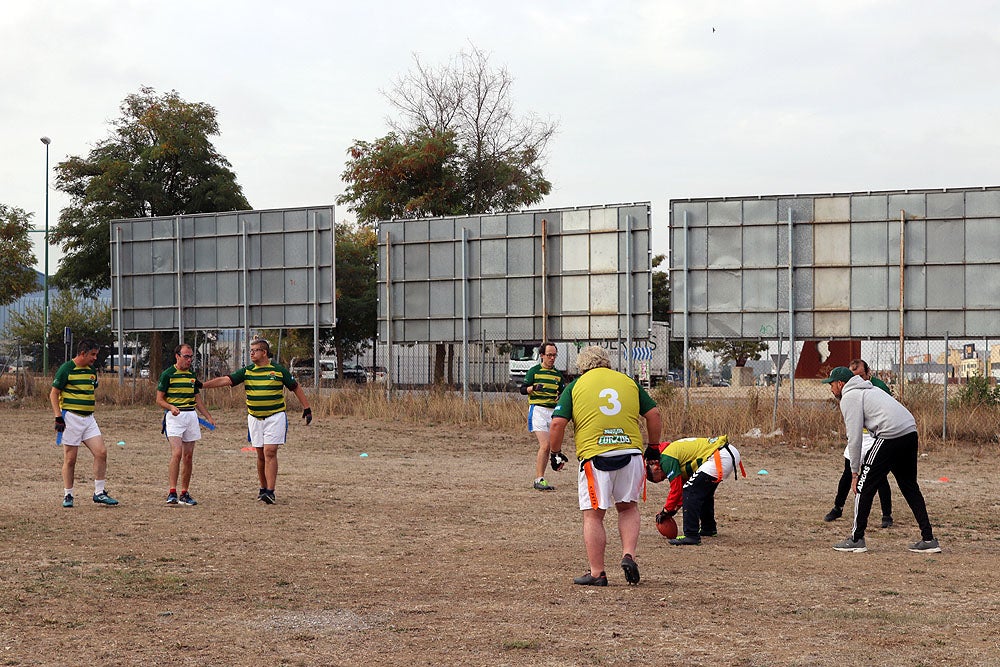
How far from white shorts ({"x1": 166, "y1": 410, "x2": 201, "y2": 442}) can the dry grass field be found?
31.9 inches

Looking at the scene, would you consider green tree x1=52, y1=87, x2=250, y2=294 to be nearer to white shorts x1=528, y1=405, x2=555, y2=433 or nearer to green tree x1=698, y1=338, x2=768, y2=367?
green tree x1=698, y1=338, x2=768, y2=367

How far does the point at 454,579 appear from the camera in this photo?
8680mm

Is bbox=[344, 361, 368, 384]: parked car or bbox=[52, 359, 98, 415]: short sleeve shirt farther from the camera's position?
bbox=[344, 361, 368, 384]: parked car

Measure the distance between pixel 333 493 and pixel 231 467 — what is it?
365cm

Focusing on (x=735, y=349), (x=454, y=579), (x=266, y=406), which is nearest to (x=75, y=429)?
(x=266, y=406)

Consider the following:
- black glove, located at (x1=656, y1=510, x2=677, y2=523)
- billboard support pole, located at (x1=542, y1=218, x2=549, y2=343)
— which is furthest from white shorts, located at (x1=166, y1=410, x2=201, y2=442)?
billboard support pole, located at (x1=542, y1=218, x2=549, y2=343)

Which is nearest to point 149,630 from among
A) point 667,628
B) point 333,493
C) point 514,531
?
point 667,628

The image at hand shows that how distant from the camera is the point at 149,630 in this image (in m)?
6.91

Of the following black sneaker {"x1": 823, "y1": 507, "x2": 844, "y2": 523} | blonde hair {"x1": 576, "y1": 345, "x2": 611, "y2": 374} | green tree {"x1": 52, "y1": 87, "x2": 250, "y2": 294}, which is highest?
green tree {"x1": 52, "y1": 87, "x2": 250, "y2": 294}

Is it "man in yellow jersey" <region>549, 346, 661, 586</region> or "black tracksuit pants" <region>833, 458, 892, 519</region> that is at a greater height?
"man in yellow jersey" <region>549, 346, 661, 586</region>

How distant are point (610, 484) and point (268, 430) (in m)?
5.76

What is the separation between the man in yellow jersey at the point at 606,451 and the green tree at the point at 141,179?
35.5m

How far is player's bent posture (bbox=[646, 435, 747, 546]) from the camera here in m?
10.5

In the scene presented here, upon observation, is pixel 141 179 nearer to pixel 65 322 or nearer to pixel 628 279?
pixel 628 279
